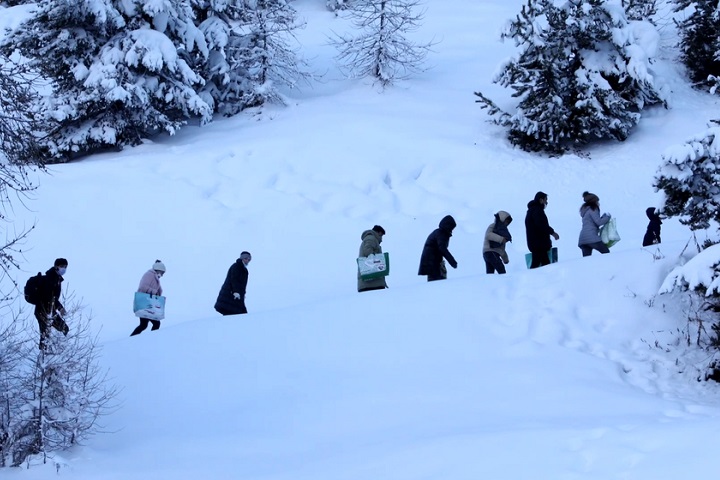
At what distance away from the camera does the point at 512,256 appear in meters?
16.1

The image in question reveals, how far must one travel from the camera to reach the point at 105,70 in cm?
2072

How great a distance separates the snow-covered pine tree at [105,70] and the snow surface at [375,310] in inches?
35.4

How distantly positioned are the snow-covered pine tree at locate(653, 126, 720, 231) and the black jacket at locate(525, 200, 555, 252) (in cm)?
382

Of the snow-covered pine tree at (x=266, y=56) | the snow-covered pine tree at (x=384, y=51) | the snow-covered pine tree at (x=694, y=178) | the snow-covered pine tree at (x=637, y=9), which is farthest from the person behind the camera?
the snow-covered pine tree at (x=384, y=51)

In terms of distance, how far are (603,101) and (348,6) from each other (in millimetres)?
18050

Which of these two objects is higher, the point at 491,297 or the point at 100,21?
the point at 100,21

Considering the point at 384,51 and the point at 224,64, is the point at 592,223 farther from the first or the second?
the point at 224,64

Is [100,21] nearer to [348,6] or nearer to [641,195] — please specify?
[641,195]

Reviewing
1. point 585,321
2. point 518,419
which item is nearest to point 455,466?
point 518,419

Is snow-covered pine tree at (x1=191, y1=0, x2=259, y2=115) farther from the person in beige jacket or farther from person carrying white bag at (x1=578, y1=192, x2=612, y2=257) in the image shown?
person carrying white bag at (x1=578, y1=192, x2=612, y2=257)

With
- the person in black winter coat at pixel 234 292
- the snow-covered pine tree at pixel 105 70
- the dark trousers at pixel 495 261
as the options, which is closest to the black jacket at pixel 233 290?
the person in black winter coat at pixel 234 292

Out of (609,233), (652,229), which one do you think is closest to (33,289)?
(609,233)

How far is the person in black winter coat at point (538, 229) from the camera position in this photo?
41.1 ft

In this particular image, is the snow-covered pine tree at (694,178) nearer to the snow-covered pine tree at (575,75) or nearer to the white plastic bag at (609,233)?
the white plastic bag at (609,233)
